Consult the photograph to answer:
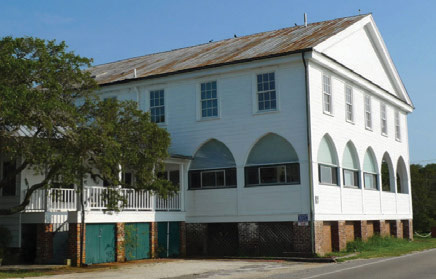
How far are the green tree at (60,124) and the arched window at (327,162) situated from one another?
917 cm

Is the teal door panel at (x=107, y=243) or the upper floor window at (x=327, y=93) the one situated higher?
the upper floor window at (x=327, y=93)

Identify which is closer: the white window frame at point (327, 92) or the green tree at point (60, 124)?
the green tree at point (60, 124)

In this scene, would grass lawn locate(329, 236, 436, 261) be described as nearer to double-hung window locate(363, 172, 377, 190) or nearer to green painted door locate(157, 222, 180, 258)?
double-hung window locate(363, 172, 377, 190)

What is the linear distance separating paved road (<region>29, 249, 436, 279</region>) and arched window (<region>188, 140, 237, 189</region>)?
18.5 feet

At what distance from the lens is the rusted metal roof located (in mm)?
28328

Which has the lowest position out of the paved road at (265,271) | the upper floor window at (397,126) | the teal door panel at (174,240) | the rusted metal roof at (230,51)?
the paved road at (265,271)

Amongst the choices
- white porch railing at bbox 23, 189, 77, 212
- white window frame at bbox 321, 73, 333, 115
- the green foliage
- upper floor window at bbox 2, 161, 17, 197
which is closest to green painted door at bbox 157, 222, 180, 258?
white porch railing at bbox 23, 189, 77, 212

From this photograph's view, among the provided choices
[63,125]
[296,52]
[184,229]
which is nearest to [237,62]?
[296,52]

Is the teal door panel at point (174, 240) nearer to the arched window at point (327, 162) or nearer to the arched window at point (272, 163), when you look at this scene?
the arched window at point (272, 163)

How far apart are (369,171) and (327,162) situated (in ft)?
20.5

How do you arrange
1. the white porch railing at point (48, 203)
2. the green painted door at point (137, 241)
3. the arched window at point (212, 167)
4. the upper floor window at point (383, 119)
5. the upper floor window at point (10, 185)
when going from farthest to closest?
1. the upper floor window at point (383, 119)
2. the arched window at point (212, 167)
3. the upper floor window at point (10, 185)
4. the green painted door at point (137, 241)
5. the white porch railing at point (48, 203)

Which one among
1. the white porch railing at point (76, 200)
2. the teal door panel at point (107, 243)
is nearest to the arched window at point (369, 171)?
the white porch railing at point (76, 200)

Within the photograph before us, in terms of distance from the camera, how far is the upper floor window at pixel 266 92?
27359 millimetres

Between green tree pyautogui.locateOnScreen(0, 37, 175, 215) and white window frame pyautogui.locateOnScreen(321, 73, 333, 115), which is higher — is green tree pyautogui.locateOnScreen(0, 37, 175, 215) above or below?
below
